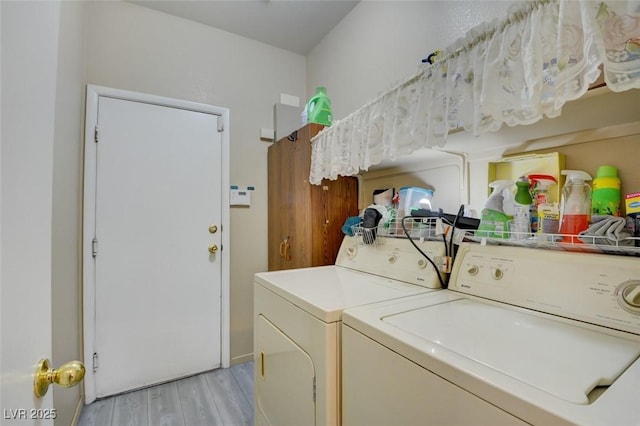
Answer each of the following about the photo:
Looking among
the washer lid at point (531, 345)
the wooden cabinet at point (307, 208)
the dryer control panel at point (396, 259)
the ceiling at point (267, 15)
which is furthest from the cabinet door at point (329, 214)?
the ceiling at point (267, 15)

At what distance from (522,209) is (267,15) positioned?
2.35 m

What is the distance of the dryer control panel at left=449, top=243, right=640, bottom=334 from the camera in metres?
0.70

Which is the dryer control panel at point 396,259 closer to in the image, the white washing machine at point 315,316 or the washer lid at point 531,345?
the white washing machine at point 315,316

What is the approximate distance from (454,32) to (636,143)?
3.23 ft

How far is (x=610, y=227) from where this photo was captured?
0.82m

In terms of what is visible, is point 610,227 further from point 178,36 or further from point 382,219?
point 178,36

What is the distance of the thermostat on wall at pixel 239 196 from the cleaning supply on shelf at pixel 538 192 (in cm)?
Answer: 206

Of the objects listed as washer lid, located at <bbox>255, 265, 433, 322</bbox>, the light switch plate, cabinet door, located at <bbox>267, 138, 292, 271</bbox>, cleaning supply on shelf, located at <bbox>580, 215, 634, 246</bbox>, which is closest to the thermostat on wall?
the light switch plate

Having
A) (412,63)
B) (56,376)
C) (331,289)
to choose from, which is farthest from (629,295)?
(412,63)

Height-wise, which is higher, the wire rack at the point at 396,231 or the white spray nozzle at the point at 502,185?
the white spray nozzle at the point at 502,185

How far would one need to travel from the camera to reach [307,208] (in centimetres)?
183

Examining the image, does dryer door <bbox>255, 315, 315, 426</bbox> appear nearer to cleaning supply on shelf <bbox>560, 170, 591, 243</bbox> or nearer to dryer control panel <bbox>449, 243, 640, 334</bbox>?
dryer control panel <bbox>449, 243, 640, 334</bbox>

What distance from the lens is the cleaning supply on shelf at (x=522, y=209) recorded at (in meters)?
1.10

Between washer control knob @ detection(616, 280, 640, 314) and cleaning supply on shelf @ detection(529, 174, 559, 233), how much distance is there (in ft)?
1.32
